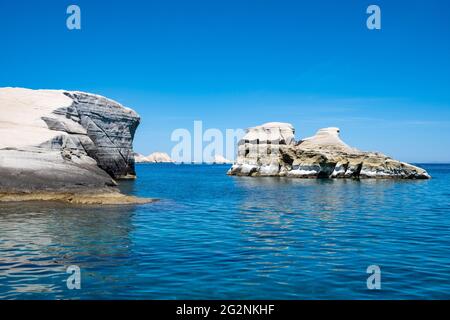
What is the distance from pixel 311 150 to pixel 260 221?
61989 millimetres

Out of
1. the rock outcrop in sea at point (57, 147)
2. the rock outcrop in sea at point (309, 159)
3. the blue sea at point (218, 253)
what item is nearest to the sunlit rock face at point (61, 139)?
the rock outcrop in sea at point (57, 147)

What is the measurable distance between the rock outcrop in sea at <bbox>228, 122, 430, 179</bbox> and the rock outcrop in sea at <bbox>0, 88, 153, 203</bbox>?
31.5 meters

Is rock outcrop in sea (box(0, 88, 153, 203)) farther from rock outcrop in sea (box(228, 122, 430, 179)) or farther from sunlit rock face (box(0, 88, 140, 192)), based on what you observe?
rock outcrop in sea (box(228, 122, 430, 179))

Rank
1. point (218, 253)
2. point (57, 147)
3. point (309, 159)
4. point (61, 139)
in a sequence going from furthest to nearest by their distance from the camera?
point (309, 159)
point (61, 139)
point (57, 147)
point (218, 253)

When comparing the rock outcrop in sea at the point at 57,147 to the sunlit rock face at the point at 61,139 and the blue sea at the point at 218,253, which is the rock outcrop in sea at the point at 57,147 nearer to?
the sunlit rock face at the point at 61,139

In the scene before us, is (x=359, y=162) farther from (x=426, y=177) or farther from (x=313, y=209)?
(x=313, y=209)

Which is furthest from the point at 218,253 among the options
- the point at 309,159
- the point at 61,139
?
the point at 309,159

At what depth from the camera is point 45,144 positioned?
40.9 m

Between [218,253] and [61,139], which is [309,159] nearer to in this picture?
[61,139]

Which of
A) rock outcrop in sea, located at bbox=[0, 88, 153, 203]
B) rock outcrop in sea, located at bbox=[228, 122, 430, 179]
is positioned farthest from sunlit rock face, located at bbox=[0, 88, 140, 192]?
rock outcrop in sea, located at bbox=[228, 122, 430, 179]

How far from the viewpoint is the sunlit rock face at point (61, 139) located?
3606 centimetres

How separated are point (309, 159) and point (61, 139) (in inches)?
2143

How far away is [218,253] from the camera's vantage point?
686 inches
